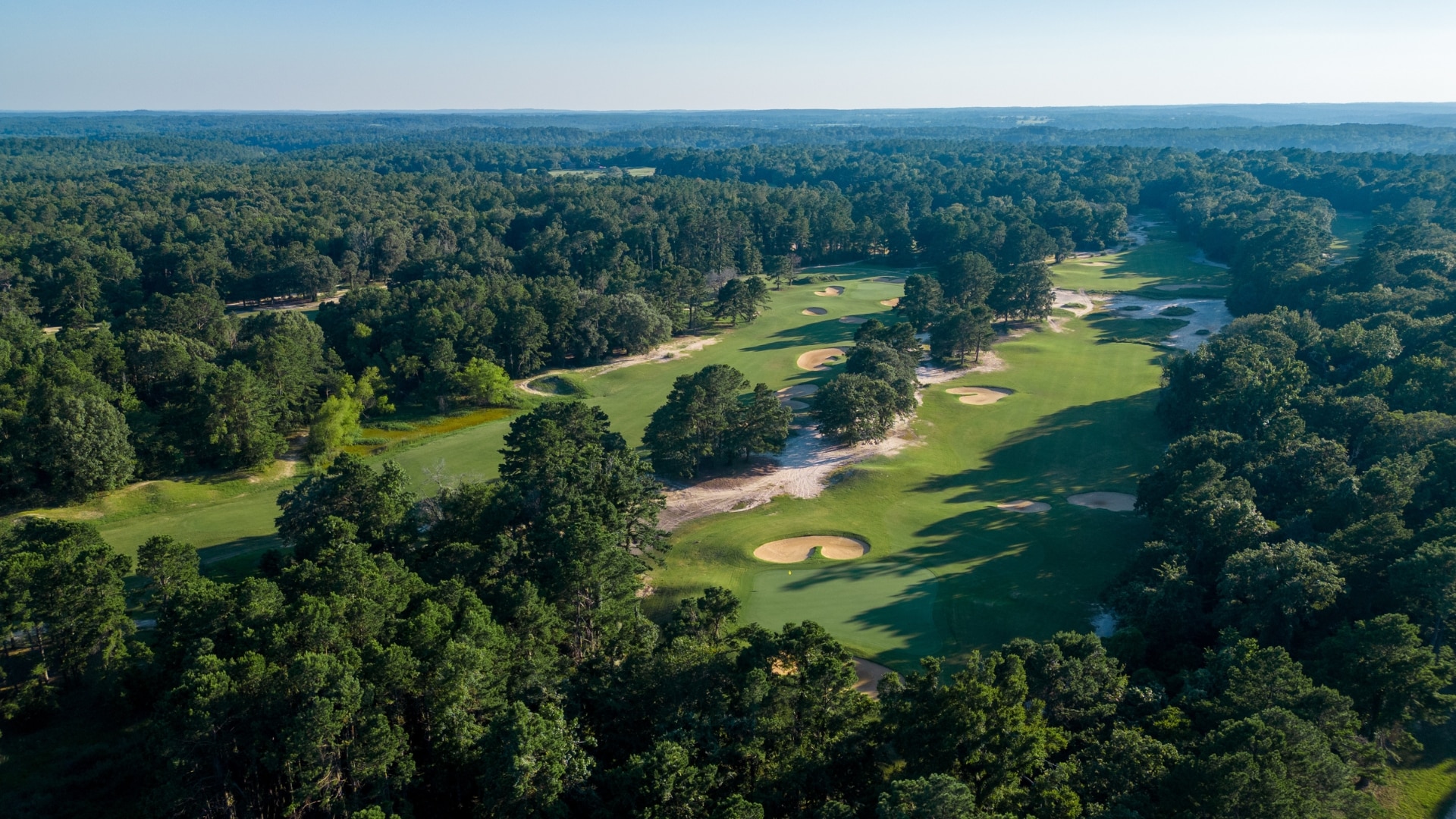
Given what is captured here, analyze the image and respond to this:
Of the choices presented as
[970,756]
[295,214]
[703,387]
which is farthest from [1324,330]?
[295,214]

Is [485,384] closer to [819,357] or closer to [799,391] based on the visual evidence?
[799,391]

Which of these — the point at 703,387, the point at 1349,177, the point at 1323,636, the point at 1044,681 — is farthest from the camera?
the point at 1349,177

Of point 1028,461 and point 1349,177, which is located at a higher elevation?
point 1349,177

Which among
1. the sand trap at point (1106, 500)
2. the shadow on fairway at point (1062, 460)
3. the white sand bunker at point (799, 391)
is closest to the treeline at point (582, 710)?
the sand trap at point (1106, 500)

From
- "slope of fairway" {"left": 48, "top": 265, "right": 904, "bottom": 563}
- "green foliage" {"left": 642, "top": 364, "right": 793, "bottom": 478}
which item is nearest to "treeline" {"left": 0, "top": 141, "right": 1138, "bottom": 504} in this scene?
"slope of fairway" {"left": 48, "top": 265, "right": 904, "bottom": 563}

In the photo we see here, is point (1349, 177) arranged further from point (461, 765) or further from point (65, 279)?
point (65, 279)

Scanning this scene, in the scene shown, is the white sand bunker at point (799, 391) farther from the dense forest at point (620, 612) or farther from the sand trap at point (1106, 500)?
the sand trap at point (1106, 500)

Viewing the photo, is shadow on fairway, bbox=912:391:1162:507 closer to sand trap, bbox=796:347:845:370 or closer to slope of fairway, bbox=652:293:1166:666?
slope of fairway, bbox=652:293:1166:666

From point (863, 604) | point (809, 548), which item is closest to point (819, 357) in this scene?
point (809, 548)
